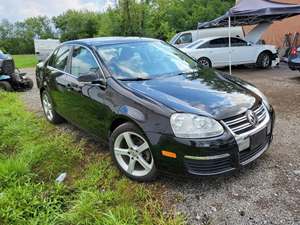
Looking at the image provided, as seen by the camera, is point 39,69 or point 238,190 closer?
point 238,190

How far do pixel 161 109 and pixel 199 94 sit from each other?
1.68 feet

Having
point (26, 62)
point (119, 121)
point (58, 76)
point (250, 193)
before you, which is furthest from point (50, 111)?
point (26, 62)

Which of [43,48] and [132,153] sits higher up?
[43,48]

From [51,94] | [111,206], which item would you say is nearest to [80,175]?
[111,206]

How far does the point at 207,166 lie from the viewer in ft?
9.09

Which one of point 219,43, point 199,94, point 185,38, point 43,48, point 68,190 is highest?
point 185,38

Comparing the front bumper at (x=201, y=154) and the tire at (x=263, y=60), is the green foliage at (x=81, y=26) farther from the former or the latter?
the front bumper at (x=201, y=154)

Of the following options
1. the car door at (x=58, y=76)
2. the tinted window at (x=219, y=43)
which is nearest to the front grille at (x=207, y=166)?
the car door at (x=58, y=76)

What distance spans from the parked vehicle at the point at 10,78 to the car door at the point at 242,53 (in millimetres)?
7528

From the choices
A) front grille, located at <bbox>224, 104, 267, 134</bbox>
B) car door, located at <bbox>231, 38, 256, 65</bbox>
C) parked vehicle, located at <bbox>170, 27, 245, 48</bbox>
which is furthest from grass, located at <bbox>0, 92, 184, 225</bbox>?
parked vehicle, located at <bbox>170, 27, 245, 48</bbox>

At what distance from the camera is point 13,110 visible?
6430mm

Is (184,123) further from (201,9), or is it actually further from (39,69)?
(201,9)

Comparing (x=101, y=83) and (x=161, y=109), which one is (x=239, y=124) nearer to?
(x=161, y=109)

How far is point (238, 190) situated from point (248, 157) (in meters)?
0.34
